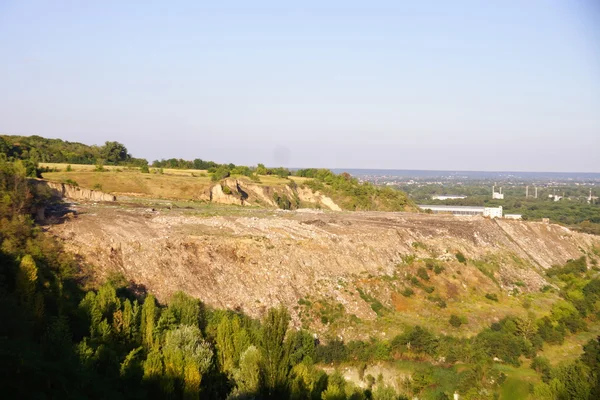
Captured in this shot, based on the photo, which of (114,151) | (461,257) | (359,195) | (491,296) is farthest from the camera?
(114,151)

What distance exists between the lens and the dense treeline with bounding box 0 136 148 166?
197 feet

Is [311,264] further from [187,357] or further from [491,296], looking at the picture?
[187,357]

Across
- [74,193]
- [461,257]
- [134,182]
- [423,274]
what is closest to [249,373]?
[423,274]

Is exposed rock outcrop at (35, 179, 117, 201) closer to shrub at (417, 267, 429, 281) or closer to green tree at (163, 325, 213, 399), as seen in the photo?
green tree at (163, 325, 213, 399)

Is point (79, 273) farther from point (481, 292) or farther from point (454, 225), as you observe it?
point (454, 225)

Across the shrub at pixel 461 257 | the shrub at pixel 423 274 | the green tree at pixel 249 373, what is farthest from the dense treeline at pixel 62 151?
the green tree at pixel 249 373

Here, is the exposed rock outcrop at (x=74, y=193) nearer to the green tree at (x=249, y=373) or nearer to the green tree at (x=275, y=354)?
the green tree at (x=275, y=354)

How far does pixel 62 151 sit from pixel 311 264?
4611 cm

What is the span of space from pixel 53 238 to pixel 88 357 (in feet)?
43.3

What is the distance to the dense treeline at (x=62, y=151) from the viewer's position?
59.9m

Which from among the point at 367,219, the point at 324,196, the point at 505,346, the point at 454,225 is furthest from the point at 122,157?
the point at 505,346

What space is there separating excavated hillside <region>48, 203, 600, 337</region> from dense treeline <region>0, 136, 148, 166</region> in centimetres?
2291

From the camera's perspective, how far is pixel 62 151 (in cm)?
7000

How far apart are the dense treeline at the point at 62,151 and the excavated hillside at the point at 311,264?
75.2ft
